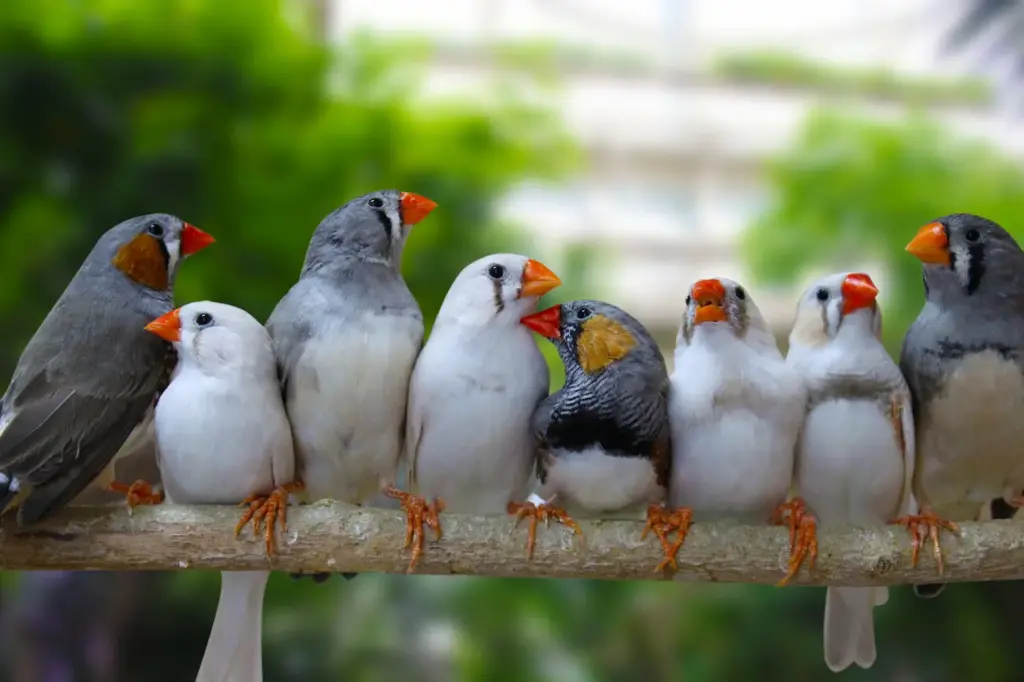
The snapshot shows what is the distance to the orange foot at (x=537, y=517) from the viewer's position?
6.17 ft

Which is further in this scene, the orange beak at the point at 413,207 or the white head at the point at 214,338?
the orange beak at the point at 413,207

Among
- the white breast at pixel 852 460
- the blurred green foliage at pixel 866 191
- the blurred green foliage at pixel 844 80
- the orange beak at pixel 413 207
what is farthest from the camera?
the blurred green foliage at pixel 844 80

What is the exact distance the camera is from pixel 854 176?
3.82 metres

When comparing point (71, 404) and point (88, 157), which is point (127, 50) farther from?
point (71, 404)

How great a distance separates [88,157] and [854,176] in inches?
123

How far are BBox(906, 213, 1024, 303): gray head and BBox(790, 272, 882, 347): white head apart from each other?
162 mm

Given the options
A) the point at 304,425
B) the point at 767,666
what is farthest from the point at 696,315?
the point at 767,666

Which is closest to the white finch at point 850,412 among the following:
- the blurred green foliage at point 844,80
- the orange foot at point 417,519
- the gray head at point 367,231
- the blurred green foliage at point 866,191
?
the orange foot at point 417,519

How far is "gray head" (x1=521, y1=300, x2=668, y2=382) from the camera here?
196 cm

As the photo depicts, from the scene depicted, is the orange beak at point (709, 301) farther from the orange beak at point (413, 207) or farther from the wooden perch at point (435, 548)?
the orange beak at point (413, 207)

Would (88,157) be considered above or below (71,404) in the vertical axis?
above

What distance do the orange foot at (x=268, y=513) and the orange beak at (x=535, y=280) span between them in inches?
26.8

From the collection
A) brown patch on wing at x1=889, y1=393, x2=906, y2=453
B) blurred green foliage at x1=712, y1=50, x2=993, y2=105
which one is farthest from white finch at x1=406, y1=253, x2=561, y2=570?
blurred green foliage at x1=712, y1=50, x2=993, y2=105

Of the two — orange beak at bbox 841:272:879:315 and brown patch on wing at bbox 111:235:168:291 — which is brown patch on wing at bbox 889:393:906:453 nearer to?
orange beak at bbox 841:272:879:315
